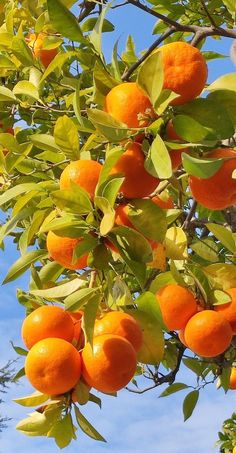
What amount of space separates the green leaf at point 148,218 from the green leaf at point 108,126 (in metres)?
0.13

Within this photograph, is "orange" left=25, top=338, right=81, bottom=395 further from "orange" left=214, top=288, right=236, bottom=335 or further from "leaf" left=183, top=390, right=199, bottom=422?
"leaf" left=183, top=390, right=199, bottom=422

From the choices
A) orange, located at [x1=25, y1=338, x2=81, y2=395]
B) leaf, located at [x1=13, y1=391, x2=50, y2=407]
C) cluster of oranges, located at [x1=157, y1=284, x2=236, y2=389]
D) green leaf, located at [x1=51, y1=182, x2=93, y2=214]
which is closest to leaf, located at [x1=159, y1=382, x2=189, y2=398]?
cluster of oranges, located at [x1=157, y1=284, x2=236, y2=389]

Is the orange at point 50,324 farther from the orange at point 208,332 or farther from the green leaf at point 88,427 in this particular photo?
the orange at point 208,332

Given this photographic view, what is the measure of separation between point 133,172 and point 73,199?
0.11 metres

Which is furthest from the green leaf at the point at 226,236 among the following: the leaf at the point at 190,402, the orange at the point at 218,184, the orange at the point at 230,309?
the leaf at the point at 190,402

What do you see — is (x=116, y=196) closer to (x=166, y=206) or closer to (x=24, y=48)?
(x=166, y=206)

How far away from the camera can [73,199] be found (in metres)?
1.14

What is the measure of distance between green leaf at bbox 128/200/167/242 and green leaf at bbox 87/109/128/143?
126 millimetres

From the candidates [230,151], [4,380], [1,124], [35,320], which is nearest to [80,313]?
[35,320]

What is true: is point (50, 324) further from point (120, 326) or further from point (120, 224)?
point (120, 224)

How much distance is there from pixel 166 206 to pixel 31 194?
0.33 m

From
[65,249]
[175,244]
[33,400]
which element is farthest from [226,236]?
[33,400]

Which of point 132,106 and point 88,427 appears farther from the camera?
point 88,427

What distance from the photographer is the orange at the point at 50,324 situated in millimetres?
1285
